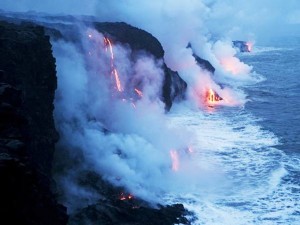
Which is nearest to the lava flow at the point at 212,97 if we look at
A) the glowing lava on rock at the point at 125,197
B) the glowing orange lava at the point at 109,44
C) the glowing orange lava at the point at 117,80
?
the glowing orange lava at the point at 117,80

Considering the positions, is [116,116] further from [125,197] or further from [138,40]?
[125,197]

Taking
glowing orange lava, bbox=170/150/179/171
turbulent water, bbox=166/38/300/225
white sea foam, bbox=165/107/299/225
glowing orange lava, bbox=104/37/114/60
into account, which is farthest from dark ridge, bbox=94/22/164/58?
glowing orange lava, bbox=170/150/179/171

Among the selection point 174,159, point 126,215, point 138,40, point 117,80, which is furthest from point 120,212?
point 138,40

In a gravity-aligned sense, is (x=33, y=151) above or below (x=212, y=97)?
below

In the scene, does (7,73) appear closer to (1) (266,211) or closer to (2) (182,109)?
(1) (266,211)

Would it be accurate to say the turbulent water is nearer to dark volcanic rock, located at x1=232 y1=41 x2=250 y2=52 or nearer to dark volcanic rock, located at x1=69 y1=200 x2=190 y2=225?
dark volcanic rock, located at x1=69 y1=200 x2=190 y2=225

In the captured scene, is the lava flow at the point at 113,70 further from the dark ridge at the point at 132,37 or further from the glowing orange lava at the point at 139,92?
the glowing orange lava at the point at 139,92

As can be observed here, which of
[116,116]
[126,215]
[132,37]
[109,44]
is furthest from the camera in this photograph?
[132,37]
